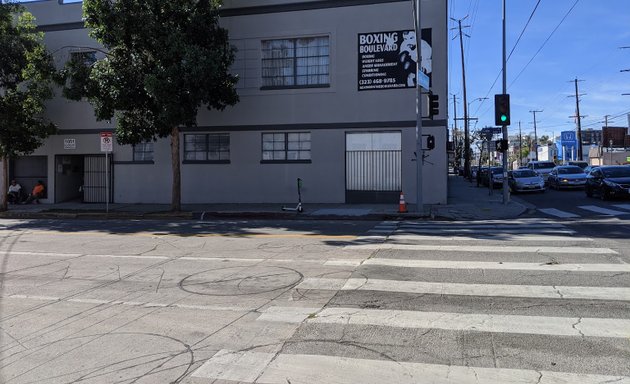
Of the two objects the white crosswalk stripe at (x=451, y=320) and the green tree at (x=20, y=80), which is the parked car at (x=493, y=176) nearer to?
the white crosswalk stripe at (x=451, y=320)

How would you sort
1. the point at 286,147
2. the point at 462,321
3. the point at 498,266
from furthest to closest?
1. the point at 286,147
2. the point at 498,266
3. the point at 462,321

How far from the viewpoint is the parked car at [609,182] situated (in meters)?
20.0

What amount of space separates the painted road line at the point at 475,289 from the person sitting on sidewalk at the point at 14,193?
77.8 ft

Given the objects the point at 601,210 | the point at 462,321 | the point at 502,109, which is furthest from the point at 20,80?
the point at 601,210

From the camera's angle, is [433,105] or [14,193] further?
[14,193]

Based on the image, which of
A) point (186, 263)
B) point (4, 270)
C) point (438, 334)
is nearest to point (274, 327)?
point (438, 334)

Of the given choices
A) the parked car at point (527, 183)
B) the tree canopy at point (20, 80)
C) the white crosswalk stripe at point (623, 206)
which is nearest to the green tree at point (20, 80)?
the tree canopy at point (20, 80)

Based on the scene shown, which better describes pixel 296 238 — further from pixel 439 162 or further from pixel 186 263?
pixel 439 162

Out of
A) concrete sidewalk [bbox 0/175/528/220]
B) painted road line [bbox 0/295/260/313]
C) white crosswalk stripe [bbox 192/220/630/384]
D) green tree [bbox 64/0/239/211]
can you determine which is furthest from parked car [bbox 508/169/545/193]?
painted road line [bbox 0/295/260/313]

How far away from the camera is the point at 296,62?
2198 centimetres

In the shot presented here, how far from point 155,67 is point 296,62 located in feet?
21.6

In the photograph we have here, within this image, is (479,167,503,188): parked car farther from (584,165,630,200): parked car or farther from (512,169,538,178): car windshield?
(584,165,630,200): parked car

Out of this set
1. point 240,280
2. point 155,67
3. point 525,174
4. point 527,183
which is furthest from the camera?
point 525,174

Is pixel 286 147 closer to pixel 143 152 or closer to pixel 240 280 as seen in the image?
pixel 143 152
